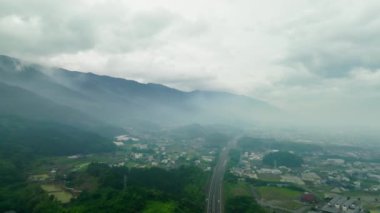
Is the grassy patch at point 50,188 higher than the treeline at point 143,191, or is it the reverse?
the treeline at point 143,191

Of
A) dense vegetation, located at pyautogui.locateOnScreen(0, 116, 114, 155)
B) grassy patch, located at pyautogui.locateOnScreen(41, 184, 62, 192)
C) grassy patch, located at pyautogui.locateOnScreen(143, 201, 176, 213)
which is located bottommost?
grassy patch, located at pyautogui.locateOnScreen(41, 184, 62, 192)

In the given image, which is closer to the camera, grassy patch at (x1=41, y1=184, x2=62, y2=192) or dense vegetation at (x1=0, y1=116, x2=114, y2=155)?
grassy patch at (x1=41, y1=184, x2=62, y2=192)

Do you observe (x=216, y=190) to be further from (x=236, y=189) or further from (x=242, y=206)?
(x=242, y=206)

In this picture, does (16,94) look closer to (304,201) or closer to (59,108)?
(59,108)

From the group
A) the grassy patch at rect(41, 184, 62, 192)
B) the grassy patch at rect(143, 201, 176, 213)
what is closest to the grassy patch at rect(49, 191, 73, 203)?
the grassy patch at rect(41, 184, 62, 192)

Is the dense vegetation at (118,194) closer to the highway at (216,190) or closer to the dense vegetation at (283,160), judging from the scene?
the highway at (216,190)

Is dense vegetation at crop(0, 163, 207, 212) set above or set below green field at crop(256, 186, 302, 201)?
above

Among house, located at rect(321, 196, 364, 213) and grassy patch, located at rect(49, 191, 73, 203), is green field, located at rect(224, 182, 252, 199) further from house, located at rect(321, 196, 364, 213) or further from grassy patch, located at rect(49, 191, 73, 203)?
grassy patch, located at rect(49, 191, 73, 203)

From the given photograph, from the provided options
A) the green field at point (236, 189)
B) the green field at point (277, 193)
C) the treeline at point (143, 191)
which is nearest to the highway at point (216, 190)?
the green field at point (236, 189)

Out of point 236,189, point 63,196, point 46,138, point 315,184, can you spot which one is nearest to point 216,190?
point 236,189

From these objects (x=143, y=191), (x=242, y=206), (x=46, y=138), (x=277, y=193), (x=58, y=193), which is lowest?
(x=277, y=193)

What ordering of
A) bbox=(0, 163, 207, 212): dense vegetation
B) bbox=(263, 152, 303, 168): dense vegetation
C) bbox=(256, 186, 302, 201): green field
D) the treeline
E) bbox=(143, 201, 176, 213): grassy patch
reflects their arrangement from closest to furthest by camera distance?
bbox=(143, 201, 176, 213): grassy patch
bbox=(0, 163, 207, 212): dense vegetation
the treeline
bbox=(256, 186, 302, 201): green field
bbox=(263, 152, 303, 168): dense vegetation

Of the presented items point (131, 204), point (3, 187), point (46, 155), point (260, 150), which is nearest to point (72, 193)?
point (3, 187)
